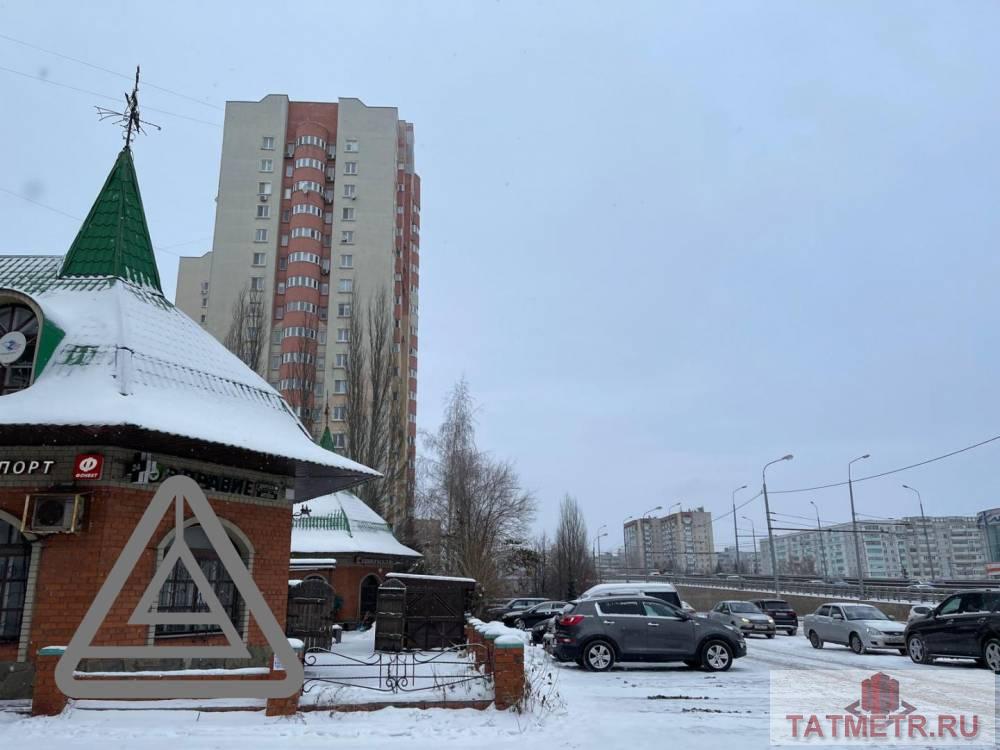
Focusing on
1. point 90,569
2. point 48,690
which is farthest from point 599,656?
point 48,690

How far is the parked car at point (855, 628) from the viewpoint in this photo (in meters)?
19.1

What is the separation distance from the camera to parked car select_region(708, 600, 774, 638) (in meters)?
25.4

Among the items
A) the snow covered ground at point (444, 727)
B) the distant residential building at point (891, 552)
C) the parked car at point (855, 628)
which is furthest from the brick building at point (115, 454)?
the distant residential building at point (891, 552)

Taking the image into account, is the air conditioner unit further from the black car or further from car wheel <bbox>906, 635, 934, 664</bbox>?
car wheel <bbox>906, 635, 934, 664</bbox>

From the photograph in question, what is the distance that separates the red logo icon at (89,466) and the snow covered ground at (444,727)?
3477 millimetres

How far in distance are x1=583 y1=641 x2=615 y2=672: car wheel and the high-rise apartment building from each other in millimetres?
43322

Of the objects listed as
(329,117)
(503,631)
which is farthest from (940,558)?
(503,631)

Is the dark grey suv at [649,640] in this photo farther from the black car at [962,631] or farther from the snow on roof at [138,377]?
the snow on roof at [138,377]

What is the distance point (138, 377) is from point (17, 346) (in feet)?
7.19

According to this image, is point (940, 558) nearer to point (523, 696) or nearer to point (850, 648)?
point (850, 648)

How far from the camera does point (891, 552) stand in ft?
513

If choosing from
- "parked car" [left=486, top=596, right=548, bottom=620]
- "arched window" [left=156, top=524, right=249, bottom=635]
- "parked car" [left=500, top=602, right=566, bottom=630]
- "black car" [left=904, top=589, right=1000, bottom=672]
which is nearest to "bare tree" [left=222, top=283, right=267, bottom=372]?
"parked car" [left=486, top=596, right=548, bottom=620]

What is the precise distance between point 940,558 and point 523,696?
5667 inches

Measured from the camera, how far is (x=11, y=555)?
11453mm
